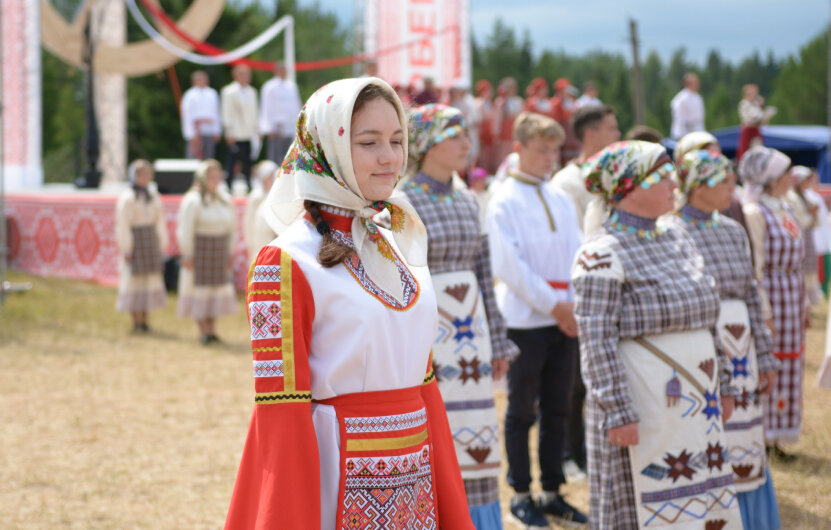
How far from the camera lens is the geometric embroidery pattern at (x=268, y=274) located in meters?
1.96

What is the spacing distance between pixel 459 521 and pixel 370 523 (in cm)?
26

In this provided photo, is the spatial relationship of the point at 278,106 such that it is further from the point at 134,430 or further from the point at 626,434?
the point at 626,434

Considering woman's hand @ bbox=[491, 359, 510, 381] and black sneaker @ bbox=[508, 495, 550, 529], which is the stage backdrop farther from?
woman's hand @ bbox=[491, 359, 510, 381]

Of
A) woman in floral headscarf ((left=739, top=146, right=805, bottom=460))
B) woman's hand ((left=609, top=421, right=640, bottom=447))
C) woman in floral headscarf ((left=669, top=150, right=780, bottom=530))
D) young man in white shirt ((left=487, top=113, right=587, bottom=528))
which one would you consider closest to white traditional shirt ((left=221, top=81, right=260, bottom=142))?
woman in floral headscarf ((left=739, top=146, right=805, bottom=460))

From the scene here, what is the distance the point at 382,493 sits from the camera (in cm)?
204

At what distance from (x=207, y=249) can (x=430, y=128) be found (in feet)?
19.1

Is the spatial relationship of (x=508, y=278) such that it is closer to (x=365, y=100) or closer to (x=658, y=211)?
(x=658, y=211)

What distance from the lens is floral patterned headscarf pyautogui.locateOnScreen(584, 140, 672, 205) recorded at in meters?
3.35

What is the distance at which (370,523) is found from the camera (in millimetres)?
2029

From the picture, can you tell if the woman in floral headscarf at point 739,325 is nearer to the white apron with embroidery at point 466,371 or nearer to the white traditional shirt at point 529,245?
the white traditional shirt at point 529,245

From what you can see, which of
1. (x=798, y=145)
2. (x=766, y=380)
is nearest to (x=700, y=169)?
(x=766, y=380)

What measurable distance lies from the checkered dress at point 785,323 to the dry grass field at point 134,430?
28cm

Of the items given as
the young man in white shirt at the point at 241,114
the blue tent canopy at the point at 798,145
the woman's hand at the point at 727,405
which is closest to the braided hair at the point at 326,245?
the woman's hand at the point at 727,405

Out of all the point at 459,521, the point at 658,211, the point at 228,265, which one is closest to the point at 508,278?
the point at 658,211
